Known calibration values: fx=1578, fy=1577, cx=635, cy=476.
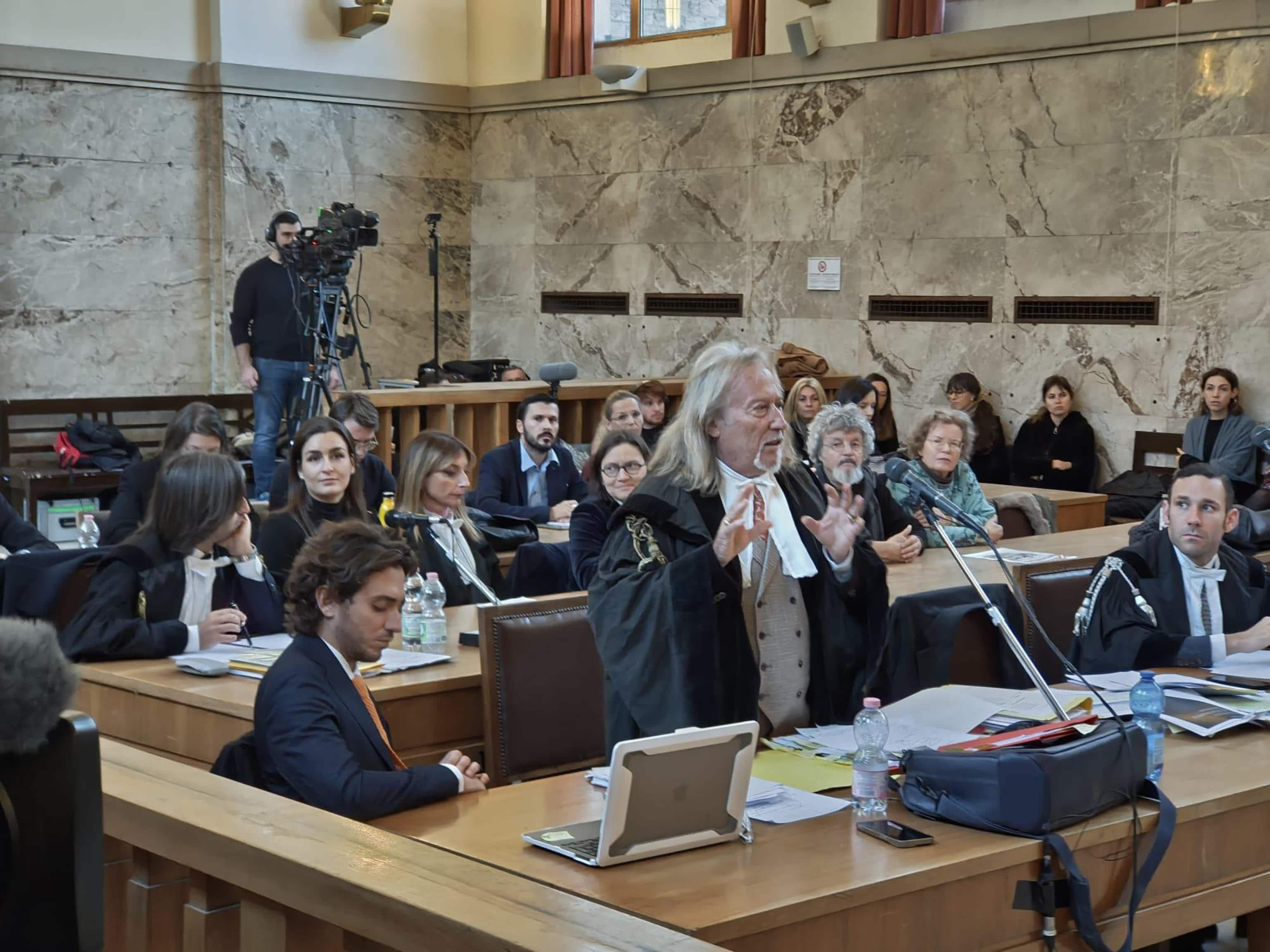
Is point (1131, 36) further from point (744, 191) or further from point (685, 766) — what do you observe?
point (685, 766)

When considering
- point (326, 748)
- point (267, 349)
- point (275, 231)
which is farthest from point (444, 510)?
point (267, 349)

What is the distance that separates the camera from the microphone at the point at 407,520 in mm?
4906

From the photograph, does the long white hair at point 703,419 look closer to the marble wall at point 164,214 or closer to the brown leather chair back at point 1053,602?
the brown leather chair back at point 1053,602

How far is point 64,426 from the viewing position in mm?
11156

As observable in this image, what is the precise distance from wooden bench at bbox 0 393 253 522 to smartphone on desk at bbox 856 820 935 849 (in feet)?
26.5

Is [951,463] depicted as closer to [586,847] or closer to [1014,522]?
[1014,522]

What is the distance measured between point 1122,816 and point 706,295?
389 inches

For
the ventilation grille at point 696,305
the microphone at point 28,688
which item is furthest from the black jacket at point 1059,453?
the microphone at point 28,688

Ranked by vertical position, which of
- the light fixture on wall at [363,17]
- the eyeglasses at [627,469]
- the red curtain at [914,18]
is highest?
the light fixture on wall at [363,17]

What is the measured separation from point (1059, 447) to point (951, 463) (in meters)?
4.14

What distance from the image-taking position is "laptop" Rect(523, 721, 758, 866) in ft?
7.60

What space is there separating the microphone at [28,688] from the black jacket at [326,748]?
139cm

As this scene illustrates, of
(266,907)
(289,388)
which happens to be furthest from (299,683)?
(289,388)

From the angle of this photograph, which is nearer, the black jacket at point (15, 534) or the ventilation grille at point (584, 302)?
the black jacket at point (15, 534)
